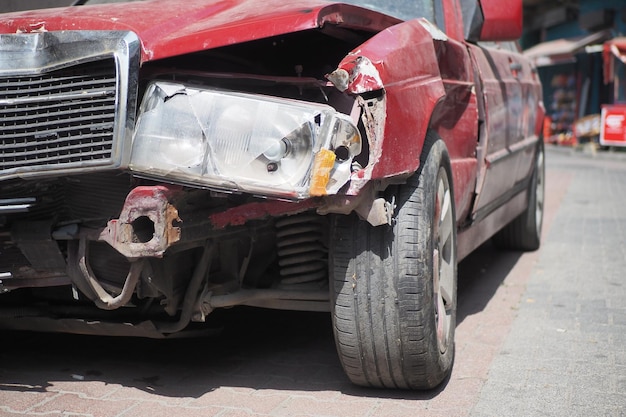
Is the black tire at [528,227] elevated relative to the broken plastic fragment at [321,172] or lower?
lower

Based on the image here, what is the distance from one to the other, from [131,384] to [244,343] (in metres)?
0.77

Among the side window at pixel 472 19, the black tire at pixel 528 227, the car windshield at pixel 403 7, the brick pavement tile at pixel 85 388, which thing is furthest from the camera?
the black tire at pixel 528 227

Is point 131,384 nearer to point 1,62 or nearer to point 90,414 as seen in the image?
point 90,414

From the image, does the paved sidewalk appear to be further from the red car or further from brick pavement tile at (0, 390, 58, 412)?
brick pavement tile at (0, 390, 58, 412)

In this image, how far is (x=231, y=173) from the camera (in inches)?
108

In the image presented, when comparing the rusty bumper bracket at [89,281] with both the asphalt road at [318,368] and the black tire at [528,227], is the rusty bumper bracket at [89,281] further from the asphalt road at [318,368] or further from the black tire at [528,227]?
the black tire at [528,227]

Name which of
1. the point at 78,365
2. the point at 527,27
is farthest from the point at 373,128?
the point at 527,27

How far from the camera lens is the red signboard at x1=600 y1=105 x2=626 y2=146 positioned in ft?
57.6

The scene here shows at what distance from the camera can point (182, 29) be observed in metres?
3.00

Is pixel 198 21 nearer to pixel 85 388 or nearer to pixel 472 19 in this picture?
pixel 85 388

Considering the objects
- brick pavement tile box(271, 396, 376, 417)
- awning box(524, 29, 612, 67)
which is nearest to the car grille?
brick pavement tile box(271, 396, 376, 417)

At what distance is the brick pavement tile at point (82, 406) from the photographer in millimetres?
3219

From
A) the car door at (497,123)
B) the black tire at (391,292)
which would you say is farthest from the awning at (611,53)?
the black tire at (391,292)

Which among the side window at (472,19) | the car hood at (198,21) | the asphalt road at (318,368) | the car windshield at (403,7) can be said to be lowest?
the asphalt road at (318,368)
